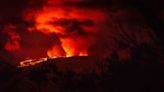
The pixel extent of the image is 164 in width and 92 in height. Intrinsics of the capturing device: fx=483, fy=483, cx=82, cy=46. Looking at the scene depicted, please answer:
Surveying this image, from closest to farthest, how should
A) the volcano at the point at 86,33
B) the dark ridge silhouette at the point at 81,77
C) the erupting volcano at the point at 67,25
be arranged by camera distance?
the dark ridge silhouette at the point at 81,77
the volcano at the point at 86,33
the erupting volcano at the point at 67,25

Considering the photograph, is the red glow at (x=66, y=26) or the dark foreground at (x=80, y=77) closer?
the dark foreground at (x=80, y=77)

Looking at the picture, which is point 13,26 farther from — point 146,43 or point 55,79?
point 146,43

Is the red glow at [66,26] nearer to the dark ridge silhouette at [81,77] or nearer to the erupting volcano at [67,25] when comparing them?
the erupting volcano at [67,25]

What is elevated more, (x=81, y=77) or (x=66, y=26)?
(x=66, y=26)

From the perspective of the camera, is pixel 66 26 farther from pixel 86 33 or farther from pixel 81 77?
pixel 81 77

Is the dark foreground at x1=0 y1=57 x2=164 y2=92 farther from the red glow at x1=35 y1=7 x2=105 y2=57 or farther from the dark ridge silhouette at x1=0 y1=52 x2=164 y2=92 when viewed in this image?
the red glow at x1=35 y1=7 x2=105 y2=57

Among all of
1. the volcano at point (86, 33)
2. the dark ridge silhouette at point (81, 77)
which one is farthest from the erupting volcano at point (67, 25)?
the dark ridge silhouette at point (81, 77)

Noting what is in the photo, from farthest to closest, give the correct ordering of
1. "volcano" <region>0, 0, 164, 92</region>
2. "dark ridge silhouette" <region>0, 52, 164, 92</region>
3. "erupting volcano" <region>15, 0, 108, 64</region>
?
"erupting volcano" <region>15, 0, 108, 64</region> → "volcano" <region>0, 0, 164, 92</region> → "dark ridge silhouette" <region>0, 52, 164, 92</region>

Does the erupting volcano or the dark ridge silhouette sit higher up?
the erupting volcano

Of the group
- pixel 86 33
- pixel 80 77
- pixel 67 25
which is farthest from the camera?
pixel 86 33

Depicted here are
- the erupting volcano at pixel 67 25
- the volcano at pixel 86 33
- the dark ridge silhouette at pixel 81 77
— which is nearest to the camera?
the dark ridge silhouette at pixel 81 77

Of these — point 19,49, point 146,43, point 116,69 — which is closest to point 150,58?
point 146,43

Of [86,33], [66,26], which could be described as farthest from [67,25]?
[86,33]

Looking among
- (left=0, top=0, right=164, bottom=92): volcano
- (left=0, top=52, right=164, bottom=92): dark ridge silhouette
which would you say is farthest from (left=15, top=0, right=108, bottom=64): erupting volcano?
(left=0, top=52, right=164, bottom=92): dark ridge silhouette
